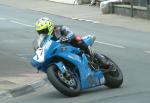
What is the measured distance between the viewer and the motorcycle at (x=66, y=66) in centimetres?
1134

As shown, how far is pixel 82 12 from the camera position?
36250mm

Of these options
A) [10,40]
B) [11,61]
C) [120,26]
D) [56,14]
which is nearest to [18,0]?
[56,14]

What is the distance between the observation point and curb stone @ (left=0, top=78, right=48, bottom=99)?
1202 cm

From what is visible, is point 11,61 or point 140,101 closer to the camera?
point 140,101

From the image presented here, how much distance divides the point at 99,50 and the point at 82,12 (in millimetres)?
16866

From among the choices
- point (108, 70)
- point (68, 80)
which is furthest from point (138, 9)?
point (68, 80)

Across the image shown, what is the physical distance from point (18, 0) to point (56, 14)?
13.8m

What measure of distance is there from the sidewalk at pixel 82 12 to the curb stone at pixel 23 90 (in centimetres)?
1324

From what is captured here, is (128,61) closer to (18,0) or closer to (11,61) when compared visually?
(11,61)

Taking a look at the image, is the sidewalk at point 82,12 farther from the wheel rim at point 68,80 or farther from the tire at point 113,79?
the wheel rim at point 68,80

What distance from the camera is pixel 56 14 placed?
119 ft

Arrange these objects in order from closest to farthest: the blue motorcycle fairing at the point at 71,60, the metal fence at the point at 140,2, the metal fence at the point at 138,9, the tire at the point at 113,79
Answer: the blue motorcycle fairing at the point at 71,60 < the tire at the point at 113,79 < the metal fence at the point at 138,9 < the metal fence at the point at 140,2

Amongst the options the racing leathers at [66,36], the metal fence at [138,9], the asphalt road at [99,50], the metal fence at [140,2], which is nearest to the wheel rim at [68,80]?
the asphalt road at [99,50]

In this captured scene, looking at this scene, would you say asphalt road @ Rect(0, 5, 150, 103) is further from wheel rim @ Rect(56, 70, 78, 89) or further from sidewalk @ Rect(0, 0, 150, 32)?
sidewalk @ Rect(0, 0, 150, 32)
